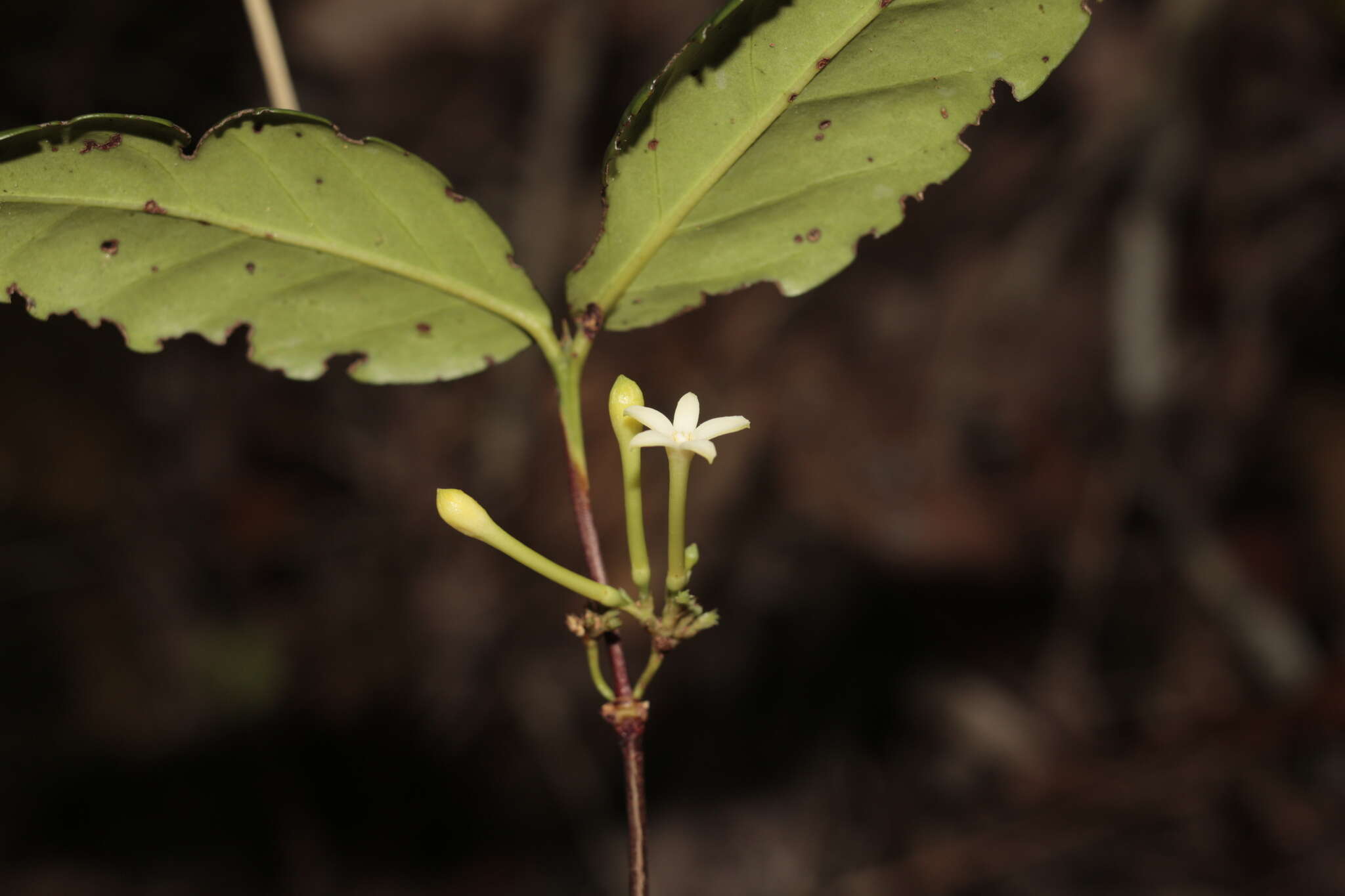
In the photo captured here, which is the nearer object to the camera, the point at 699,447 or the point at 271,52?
the point at 699,447

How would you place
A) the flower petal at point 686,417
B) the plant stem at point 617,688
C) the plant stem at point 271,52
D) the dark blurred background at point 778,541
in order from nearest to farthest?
1. the plant stem at point 617,688
2. the flower petal at point 686,417
3. the plant stem at point 271,52
4. the dark blurred background at point 778,541

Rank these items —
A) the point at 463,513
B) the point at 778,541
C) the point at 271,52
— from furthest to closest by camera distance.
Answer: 1. the point at 778,541
2. the point at 271,52
3. the point at 463,513

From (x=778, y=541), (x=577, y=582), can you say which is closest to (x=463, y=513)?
(x=577, y=582)

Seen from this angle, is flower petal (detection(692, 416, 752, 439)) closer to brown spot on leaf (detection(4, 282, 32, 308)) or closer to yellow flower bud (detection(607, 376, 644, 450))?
yellow flower bud (detection(607, 376, 644, 450))

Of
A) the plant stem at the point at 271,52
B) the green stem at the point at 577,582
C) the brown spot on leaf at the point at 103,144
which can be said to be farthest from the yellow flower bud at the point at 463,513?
the plant stem at the point at 271,52

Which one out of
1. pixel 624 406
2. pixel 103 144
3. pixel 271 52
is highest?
pixel 271 52

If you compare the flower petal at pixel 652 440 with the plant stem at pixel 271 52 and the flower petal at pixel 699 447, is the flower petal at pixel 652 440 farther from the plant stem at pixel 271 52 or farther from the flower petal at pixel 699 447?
the plant stem at pixel 271 52

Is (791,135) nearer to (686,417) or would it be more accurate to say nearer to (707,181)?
(707,181)
